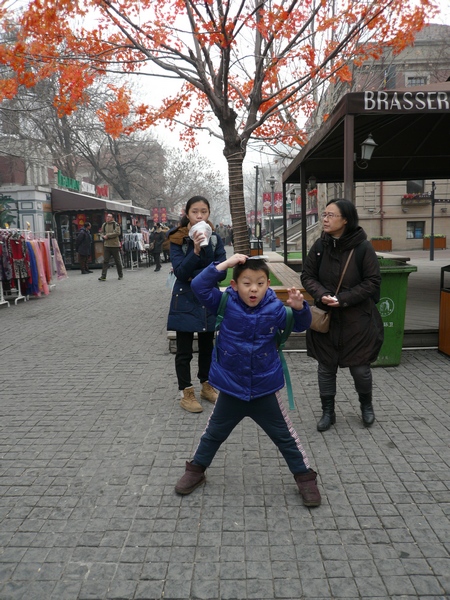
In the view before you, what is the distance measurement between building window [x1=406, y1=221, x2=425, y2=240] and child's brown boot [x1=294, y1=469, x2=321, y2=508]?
26507mm

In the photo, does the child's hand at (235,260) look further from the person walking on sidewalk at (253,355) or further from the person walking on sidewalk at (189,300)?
the person walking on sidewalk at (189,300)

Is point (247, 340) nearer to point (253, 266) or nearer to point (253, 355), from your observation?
point (253, 355)

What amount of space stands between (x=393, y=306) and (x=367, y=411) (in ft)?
5.98

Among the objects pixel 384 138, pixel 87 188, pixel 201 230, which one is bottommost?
pixel 201 230

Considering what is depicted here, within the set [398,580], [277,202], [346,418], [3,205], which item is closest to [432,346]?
[346,418]

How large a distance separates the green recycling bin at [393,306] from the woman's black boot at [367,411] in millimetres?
1682

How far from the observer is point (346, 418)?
4379 mm

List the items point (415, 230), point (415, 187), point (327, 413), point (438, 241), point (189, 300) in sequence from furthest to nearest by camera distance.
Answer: point (415, 187), point (415, 230), point (438, 241), point (189, 300), point (327, 413)

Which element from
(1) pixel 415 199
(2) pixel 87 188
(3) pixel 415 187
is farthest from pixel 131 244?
(3) pixel 415 187

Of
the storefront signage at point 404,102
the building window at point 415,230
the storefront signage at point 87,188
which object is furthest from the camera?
the storefront signage at point 87,188

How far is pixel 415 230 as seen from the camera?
27609 mm

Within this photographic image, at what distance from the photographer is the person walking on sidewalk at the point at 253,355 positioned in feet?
9.58

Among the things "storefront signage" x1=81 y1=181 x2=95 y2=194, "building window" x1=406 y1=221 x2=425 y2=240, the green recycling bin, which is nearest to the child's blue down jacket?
the green recycling bin

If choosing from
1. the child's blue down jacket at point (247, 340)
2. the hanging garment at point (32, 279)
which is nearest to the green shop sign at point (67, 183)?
the hanging garment at point (32, 279)
